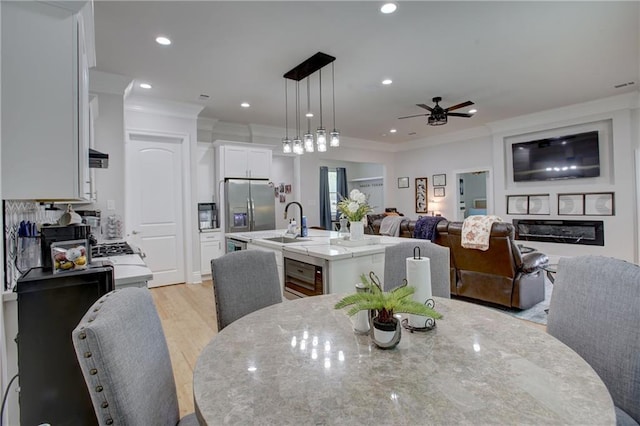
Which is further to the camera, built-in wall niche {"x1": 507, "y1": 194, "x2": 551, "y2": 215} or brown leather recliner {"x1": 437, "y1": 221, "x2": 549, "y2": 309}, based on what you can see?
built-in wall niche {"x1": 507, "y1": 194, "x2": 551, "y2": 215}

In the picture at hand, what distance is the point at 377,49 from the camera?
3.40 m

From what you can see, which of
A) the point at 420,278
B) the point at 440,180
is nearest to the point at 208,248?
the point at 420,278

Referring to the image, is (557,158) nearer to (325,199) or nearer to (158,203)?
(325,199)

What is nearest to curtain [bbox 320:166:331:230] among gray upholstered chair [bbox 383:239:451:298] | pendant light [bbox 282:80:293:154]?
pendant light [bbox 282:80:293:154]

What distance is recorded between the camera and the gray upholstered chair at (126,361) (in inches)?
31.1

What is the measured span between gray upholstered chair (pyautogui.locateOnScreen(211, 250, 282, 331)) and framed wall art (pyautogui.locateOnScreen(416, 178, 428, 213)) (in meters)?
7.13

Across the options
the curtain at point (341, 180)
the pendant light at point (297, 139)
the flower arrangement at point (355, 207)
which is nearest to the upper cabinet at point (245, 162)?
the pendant light at point (297, 139)

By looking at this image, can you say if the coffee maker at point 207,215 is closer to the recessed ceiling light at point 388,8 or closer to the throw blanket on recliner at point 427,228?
the throw blanket on recliner at point 427,228

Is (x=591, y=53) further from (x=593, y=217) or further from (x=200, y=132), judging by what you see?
(x=200, y=132)

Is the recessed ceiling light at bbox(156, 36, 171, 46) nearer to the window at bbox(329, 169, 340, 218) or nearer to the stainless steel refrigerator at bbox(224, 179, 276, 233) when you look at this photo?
→ the stainless steel refrigerator at bbox(224, 179, 276, 233)

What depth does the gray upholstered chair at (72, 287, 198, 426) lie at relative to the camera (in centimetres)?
79

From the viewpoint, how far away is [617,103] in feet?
17.5

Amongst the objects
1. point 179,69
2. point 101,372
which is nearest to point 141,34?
point 179,69

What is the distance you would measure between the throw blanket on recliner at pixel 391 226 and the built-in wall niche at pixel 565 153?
348 centimetres
